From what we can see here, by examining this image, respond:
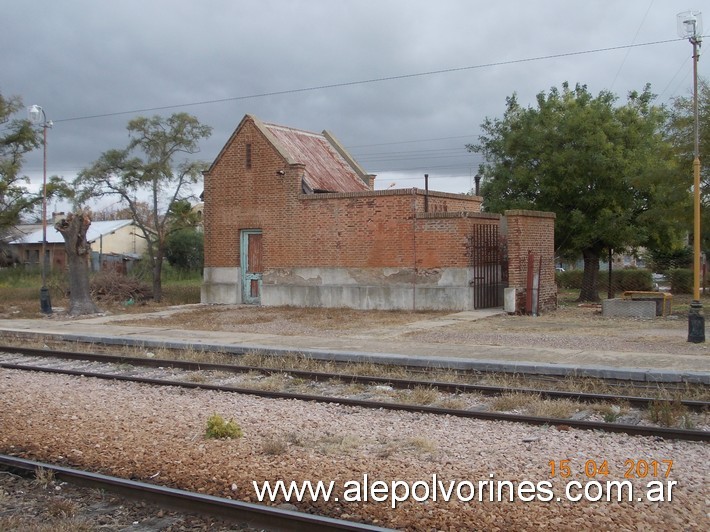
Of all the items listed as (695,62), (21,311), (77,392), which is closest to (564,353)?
(695,62)

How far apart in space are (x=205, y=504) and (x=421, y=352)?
8.47 meters

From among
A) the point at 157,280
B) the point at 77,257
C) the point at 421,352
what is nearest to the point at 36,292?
the point at 157,280

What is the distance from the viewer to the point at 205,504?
602 centimetres

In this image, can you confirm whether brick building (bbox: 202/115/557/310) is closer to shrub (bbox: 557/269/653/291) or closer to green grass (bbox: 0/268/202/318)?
green grass (bbox: 0/268/202/318)

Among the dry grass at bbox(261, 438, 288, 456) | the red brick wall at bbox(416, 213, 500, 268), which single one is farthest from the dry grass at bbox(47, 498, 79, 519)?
the red brick wall at bbox(416, 213, 500, 268)

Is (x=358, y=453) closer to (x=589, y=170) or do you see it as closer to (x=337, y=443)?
(x=337, y=443)

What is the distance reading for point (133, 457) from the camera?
293 inches

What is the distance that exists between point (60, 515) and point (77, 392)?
5431 mm

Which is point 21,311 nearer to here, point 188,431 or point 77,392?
point 77,392

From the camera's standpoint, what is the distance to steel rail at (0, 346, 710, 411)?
32.7ft

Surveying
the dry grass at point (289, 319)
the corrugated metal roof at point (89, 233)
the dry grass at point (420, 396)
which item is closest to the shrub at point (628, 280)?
the dry grass at point (289, 319)

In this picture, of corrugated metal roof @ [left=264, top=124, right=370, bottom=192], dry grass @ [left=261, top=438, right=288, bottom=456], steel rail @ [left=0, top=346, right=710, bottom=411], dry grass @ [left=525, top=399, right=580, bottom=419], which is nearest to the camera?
dry grass @ [left=261, top=438, right=288, bottom=456]

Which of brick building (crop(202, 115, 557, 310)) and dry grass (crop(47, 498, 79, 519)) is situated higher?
brick building (crop(202, 115, 557, 310))

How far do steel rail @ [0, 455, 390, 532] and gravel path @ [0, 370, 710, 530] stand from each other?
358 mm
